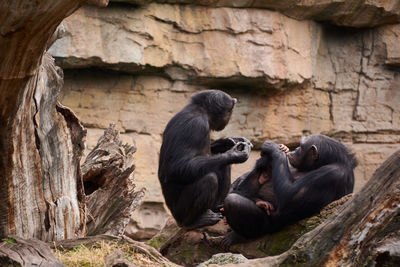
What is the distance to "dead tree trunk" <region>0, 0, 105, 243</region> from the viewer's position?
417 centimetres

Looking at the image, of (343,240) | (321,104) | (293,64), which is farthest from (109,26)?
(343,240)

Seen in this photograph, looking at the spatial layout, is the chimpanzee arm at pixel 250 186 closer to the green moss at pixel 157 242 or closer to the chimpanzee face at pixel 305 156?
the chimpanzee face at pixel 305 156

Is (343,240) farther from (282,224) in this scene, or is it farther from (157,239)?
(157,239)

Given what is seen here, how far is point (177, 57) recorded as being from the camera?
12.7 meters

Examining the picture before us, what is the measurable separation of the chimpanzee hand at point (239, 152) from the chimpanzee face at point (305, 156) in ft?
1.67

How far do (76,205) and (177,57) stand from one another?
6.48 metres

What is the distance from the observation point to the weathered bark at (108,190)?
24.3 feet

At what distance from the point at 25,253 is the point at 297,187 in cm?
327

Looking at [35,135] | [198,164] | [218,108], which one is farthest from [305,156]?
[35,135]

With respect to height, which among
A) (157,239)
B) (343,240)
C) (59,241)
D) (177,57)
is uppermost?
(177,57)

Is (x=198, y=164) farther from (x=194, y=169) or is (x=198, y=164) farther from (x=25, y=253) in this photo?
(x=25, y=253)

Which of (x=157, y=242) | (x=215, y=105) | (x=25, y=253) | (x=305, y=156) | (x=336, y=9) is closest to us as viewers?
(x=25, y=253)

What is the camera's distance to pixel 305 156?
313 inches

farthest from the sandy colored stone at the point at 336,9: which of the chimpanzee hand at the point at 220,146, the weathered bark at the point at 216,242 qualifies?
the weathered bark at the point at 216,242
